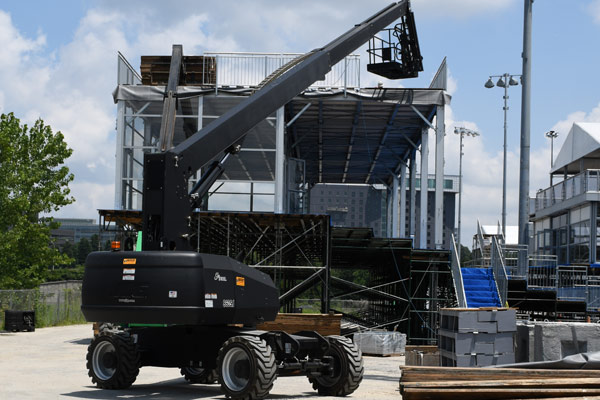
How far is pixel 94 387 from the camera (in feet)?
46.3

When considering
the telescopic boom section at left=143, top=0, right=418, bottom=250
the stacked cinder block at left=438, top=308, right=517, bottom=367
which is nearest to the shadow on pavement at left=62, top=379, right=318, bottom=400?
the telescopic boom section at left=143, top=0, right=418, bottom=250

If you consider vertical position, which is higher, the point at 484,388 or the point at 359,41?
the point at 359,41

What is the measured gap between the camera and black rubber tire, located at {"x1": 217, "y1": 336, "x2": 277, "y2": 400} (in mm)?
12062

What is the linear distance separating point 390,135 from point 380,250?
22.6 ft

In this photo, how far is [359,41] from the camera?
20.6 meters

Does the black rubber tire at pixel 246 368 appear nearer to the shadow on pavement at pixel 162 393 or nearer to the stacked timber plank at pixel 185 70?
the shadow on pavement at pixel 162 393

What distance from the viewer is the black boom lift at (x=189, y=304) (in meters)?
12.1

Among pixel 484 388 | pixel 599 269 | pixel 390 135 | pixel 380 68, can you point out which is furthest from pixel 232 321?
pixel 599 269

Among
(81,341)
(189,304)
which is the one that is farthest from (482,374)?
(81,341)

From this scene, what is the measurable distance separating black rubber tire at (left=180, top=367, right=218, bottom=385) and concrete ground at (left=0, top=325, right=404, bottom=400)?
7.2 inches

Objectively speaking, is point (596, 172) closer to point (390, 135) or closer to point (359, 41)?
point (390, 135)

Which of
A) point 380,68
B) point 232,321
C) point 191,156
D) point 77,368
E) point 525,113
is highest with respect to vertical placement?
point 380,68

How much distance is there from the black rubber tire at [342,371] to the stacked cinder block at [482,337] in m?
3.82

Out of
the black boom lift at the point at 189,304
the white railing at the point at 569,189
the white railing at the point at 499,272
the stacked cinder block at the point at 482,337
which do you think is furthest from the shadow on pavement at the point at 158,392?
the white railing at the point at 569,189
